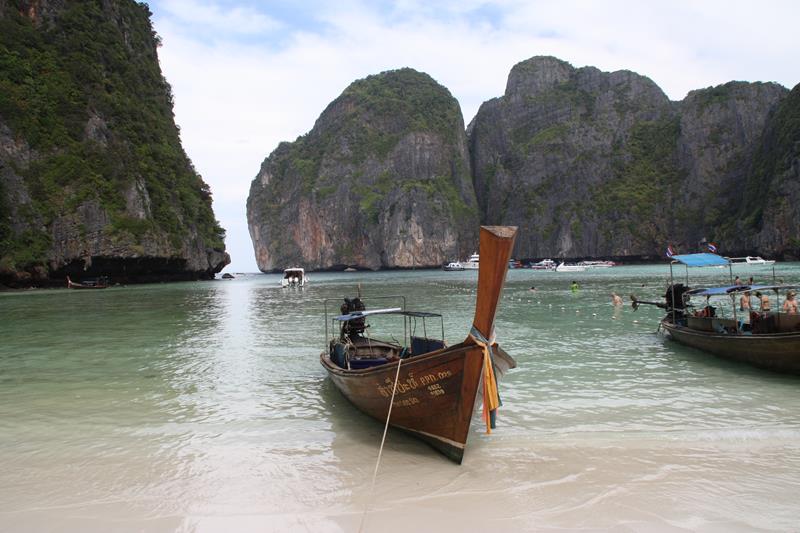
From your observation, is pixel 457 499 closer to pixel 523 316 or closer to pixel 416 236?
pixel 523 316

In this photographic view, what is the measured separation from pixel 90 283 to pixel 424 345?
161 feet

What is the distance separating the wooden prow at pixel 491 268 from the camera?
540 cm

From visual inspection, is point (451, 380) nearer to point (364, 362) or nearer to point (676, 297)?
point (364, 362)

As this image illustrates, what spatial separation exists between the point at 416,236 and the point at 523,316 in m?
104

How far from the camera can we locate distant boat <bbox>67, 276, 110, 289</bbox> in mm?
46594

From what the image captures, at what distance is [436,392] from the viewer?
20.7ft

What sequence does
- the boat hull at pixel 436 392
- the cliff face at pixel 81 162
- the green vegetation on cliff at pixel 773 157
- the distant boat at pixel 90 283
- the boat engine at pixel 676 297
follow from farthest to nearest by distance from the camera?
the green vegetation on cliff at pixel 773 157
the distant boat at pixel 90 283
the cliff face at pixel 81 162
the boat engine at pixel 676 297
the boat hull at pixel 436 392

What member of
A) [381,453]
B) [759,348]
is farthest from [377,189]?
[381,453]

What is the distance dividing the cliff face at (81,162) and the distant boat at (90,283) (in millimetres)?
941

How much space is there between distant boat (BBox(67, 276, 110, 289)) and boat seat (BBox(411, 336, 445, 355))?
155ft

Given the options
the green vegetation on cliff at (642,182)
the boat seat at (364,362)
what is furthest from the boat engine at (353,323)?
the green vegetation on cliff at (642,182)

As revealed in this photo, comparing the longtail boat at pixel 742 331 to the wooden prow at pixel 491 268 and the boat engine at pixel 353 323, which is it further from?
the boat engine at pixel 353 323

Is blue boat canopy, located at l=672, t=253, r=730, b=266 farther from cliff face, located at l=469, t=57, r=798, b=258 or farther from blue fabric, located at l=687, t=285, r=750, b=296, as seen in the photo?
cliff face, located at l=469, t=57, r=798, b=258

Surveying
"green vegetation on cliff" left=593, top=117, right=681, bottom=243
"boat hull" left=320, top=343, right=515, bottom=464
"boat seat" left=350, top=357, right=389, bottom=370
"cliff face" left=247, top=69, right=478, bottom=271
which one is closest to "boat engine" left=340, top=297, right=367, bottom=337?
"boat seat" left=350, top=357, right=389, bottom=370
